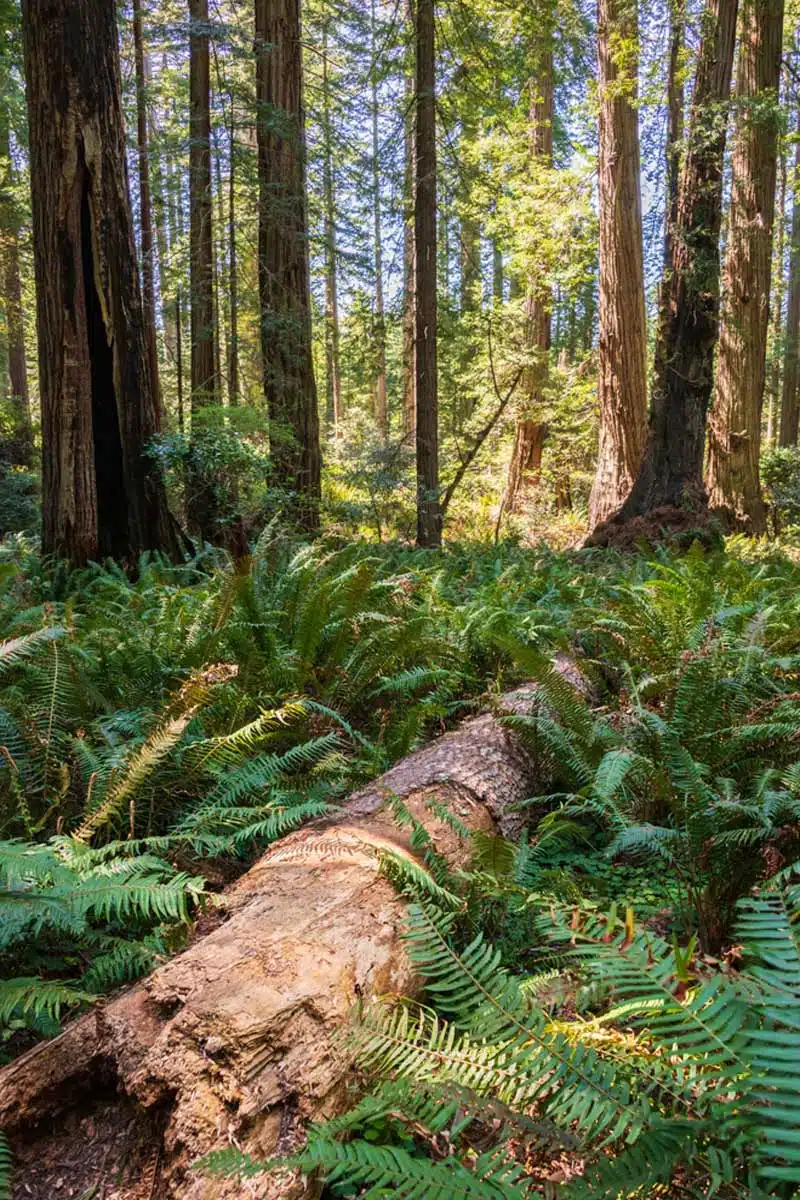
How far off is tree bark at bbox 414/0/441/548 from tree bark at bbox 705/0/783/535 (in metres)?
4.14

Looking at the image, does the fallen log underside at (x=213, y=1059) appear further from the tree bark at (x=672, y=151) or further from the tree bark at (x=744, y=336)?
the tree bark at (x=744, y=336)

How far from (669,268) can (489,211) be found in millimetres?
3305

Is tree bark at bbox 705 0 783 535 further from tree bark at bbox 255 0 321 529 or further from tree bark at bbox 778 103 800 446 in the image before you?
tree bark at bbox 778 103 800 446

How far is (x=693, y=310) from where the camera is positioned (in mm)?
7367

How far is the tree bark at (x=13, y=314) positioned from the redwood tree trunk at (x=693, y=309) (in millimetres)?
10817

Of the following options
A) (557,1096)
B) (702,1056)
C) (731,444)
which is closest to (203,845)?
(557,1096)

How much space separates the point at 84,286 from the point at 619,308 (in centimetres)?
691

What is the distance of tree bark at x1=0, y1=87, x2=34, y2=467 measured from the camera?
12583 millimetres

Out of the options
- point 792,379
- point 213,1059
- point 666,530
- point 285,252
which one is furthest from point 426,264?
point 792,379

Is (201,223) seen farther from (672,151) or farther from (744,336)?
(744,336)

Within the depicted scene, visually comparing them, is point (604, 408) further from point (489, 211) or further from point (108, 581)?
point (108, 581)

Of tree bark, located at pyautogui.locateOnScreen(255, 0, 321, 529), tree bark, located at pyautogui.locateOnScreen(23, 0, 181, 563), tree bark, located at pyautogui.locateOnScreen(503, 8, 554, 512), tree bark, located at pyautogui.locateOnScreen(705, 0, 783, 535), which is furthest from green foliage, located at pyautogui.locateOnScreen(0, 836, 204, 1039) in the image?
tree bark, located at pyautogui.locateOnScreen(503, 8, 554, 512)

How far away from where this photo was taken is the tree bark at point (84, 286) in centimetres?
477

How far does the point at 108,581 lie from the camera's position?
14.7 ft
